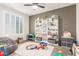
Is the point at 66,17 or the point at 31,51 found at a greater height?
the point at 66,17

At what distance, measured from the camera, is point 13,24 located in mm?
1280

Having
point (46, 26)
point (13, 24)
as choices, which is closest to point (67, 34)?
point (46, 26)

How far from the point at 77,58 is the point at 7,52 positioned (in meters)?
0.90

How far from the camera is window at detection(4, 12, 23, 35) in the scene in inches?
48.2

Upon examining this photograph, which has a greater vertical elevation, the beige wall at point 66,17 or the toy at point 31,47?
the beige wall at point 66,17

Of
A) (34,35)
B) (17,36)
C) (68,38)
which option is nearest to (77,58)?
(68,38)

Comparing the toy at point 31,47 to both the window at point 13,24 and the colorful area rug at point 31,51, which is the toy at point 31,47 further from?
the window at point 13,24

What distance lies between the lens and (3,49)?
118 centimetres

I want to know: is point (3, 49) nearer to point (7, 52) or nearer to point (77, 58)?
point (7, 52)

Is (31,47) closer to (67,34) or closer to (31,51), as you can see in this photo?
(31,51)

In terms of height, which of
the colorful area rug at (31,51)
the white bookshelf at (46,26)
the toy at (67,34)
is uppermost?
the white bookshelf at (46,26)

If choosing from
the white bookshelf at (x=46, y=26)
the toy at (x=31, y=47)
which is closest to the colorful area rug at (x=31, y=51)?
the toy at (x=31, y=47)

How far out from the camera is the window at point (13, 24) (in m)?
1.22

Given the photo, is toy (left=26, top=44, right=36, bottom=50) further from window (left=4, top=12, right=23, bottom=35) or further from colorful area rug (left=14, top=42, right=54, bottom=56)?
window (left=4, top=12, right=23, bottom=35)
